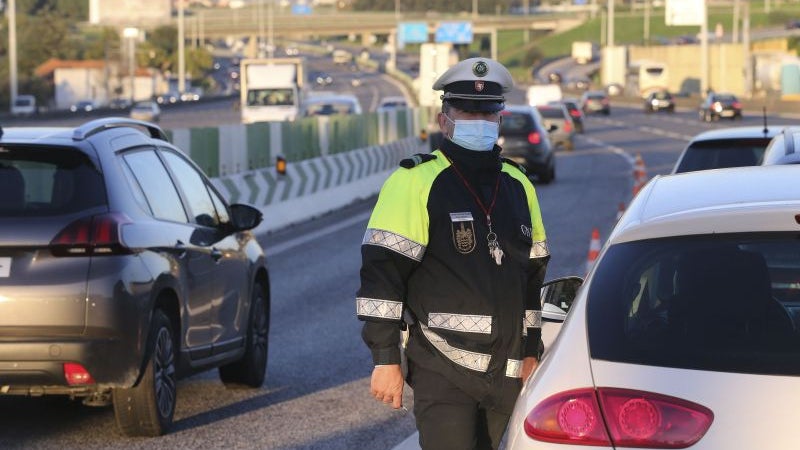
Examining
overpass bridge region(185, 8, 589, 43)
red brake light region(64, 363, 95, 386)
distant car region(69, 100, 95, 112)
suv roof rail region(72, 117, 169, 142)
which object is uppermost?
overpass bridge region(185, 8, 589, 43)

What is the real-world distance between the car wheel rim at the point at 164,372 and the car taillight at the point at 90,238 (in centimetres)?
58

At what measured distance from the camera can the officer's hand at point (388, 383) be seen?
15.8ft

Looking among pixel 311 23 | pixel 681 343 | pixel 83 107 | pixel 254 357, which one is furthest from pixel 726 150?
pixel 311 23

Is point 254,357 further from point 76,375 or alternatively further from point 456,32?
point 456,32

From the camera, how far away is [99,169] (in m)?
8.17

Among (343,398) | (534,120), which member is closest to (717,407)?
(343,398)

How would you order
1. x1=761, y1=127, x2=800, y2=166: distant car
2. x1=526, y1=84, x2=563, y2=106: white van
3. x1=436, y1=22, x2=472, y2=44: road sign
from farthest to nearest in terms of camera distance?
x1=436, y1=22, x2=472, y2=44: road sign, x1=526, y1=84, x2=563, y2=106: white van, x1=761, y1=127, x2=800, y2=166: distant car

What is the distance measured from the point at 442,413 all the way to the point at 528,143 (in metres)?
28.2

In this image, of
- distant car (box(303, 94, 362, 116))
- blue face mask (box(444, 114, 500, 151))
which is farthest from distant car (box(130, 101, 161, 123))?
blue face mask (box(444, 114, 500, 151))

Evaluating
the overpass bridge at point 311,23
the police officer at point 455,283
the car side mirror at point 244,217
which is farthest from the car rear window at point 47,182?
the overpass bridge at point 311,23

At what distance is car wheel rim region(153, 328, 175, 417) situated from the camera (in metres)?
8.20

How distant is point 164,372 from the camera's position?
834 centimetres

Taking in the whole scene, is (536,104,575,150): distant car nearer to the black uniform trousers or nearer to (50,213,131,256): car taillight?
(50,213,131,256): car taillight

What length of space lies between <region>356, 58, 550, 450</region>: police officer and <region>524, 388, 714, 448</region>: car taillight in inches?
29.2
